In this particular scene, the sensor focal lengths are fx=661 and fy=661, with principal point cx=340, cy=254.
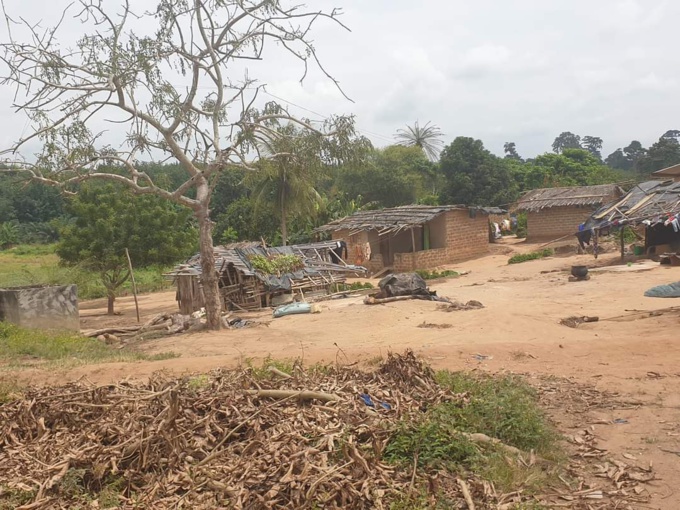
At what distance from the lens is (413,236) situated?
92.6ft

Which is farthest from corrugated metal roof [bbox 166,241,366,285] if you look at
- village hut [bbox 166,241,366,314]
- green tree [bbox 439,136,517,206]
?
green tree [bbox 439,136,517,206]

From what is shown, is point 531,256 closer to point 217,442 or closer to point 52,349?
point 52,349

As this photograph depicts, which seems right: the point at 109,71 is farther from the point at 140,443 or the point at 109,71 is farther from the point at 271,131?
the point at 140,443

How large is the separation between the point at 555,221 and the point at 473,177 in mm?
6569

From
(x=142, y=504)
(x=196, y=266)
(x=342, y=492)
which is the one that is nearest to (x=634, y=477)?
(x=342, y=492)

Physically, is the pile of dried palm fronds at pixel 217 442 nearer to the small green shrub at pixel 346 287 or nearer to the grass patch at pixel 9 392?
the grass patch at pixel 9 392

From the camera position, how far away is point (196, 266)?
19438 mm

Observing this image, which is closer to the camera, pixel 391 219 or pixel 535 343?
pixel 535 343

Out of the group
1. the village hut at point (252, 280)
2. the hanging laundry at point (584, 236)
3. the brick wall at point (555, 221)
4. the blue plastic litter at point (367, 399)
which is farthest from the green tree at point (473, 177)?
the blue plastic litter at point (367, 399)

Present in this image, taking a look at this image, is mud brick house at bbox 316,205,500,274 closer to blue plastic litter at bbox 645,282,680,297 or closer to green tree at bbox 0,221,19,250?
blue plastic litter at bbox 645,282,680,297

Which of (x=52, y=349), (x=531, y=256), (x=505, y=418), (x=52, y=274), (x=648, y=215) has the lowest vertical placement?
(x=505, y=418)

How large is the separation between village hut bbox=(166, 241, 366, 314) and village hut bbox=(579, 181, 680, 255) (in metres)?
9.86

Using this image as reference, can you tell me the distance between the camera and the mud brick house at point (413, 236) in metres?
27.8

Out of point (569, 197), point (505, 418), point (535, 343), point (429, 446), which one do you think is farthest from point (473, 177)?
point (429, 446)
